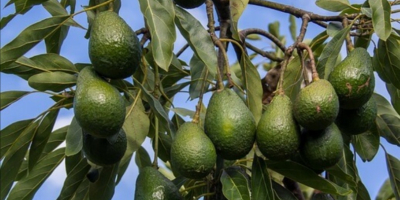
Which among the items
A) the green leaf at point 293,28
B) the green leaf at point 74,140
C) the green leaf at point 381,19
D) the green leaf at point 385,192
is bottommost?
the green leaf at point 385,192

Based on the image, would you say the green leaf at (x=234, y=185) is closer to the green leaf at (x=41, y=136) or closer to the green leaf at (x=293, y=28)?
the green leaf at (x=41, y=136)

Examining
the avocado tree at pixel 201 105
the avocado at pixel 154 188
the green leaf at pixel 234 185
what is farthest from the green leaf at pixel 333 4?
the avocado at pixel 154 188

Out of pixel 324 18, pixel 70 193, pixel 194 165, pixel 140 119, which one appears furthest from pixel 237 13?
pixel 70 193

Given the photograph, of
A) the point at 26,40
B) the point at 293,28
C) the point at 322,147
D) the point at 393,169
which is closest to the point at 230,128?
the point at 322,147

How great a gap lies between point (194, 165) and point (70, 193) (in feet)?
2.20

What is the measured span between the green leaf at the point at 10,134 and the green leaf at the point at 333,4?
941 mm

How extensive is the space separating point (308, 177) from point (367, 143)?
1.51 ft

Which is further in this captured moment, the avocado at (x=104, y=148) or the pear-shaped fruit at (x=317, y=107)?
the avocado at (x=104, y=148)

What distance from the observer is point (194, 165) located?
1702 millimetres

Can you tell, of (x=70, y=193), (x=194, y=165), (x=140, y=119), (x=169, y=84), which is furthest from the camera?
(x=169, y=84)

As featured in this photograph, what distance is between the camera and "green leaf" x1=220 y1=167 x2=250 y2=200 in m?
1.82

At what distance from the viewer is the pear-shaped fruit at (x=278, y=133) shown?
172 centimetres

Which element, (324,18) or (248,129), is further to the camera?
(324,18)

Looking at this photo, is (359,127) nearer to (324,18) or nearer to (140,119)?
(324,18)
